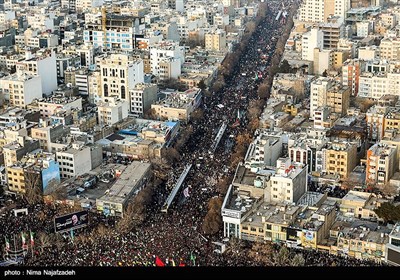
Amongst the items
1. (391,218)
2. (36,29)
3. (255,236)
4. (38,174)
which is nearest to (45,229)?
(38,174)

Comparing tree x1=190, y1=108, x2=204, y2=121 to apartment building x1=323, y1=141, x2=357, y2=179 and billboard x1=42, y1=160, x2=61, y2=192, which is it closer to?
apartment building x1=323, y1=141, x2=357, y2=179

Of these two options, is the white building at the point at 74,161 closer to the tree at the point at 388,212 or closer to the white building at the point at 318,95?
the tree at the point at 388,212

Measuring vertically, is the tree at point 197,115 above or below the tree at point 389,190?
above

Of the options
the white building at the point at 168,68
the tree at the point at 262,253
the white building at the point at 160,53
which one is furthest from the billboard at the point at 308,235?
the white building at the point at 160,53

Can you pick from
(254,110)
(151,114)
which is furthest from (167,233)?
(254,110)

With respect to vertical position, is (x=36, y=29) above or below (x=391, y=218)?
above

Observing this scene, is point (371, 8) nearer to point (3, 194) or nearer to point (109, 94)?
point (109, 94)

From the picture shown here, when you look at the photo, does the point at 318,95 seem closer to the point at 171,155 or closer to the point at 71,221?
the point at 171,155
